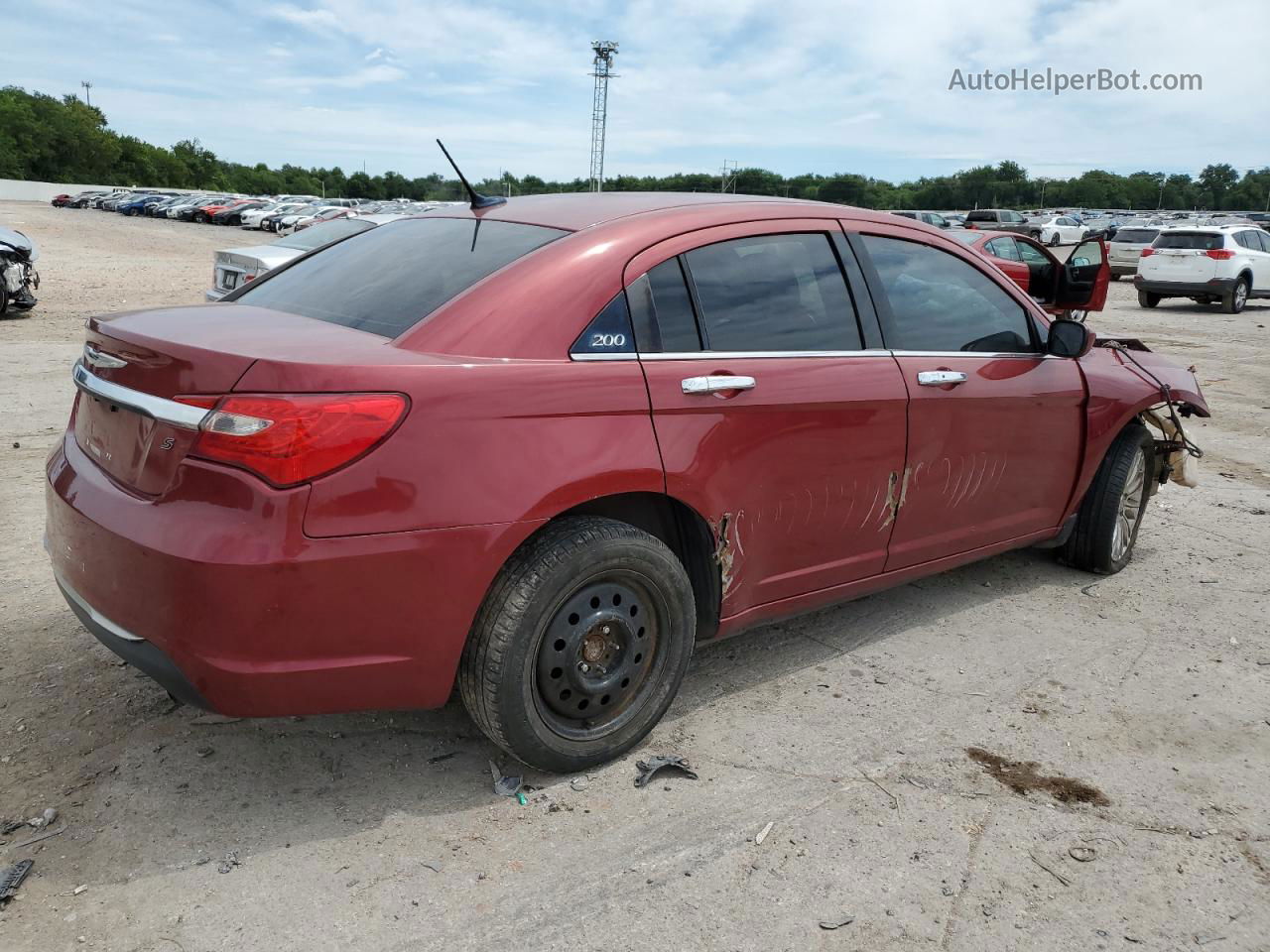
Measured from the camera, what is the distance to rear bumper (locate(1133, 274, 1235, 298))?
811 inches

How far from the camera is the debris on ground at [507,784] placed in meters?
3.00

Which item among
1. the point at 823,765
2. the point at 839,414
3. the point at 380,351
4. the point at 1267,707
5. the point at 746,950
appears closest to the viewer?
the point at 746,950

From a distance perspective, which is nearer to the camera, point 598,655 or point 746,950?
point 746,950

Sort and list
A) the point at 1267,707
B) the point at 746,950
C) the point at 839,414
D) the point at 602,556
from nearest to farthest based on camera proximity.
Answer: the point at 746,950, the point at 602,556, the point at 839,414, the point at 1267,707

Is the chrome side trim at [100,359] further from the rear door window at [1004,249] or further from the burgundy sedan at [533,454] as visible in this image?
the rear door window at [1004,249]

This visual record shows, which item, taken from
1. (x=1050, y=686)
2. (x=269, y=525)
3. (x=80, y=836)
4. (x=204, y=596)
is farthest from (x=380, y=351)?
(x=1050, y=686)

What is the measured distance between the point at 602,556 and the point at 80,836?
5.09 ft

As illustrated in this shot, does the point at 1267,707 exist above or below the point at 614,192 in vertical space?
below

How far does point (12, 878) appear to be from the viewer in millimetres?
2527

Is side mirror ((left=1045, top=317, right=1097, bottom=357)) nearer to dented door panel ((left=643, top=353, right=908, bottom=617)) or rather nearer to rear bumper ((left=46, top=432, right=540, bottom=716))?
dented door panel ((left=643, top=353, right=908, bottom=617))

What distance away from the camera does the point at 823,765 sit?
10.5ft

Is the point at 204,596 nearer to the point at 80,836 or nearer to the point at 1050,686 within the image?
the point at 80,836

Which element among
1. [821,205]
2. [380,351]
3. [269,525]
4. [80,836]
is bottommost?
[80,836]

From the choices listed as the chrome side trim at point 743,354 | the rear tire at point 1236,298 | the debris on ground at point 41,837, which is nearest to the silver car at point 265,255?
the chrome side trim at point 743,354
